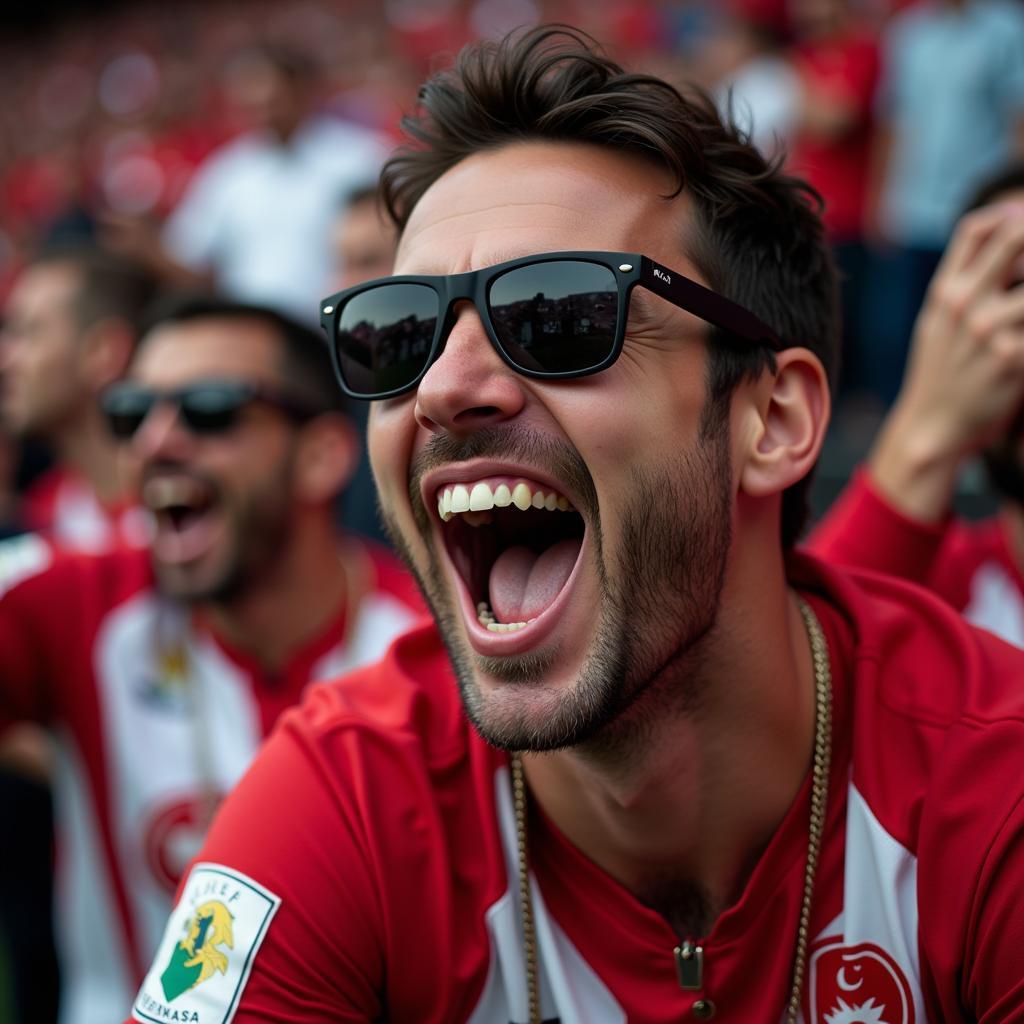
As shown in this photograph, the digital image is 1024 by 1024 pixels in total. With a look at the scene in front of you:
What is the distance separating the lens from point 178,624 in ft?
13.0

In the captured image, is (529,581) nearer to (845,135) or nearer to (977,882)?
(977,882)

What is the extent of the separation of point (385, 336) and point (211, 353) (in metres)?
2.05

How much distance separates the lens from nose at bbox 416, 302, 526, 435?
6.49 ft

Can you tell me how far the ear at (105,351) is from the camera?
573 centimetres

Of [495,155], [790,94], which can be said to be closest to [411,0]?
[790,94]

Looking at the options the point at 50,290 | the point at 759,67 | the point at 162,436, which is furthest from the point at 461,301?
the point at 759,67

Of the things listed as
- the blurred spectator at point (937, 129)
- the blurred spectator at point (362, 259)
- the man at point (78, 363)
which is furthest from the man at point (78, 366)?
the blurred spectator at point (937, 129)

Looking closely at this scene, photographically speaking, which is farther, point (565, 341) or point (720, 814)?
point (720, 814)

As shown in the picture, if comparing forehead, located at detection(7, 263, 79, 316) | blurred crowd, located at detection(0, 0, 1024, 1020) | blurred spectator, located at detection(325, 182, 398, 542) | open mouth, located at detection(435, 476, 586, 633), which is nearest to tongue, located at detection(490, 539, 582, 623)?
open mouth, located at detection(435, 476, 586, 633)

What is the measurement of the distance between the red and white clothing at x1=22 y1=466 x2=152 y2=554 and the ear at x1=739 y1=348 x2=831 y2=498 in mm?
3215

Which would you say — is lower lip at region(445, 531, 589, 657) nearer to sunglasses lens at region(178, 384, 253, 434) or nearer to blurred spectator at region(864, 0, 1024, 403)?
sunglasses lens at region(178, 384, 253, 434)

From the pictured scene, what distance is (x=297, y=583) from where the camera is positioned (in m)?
4.05

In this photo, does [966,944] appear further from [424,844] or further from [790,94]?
[790,94]

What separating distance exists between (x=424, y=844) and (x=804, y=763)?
25.2 inches
